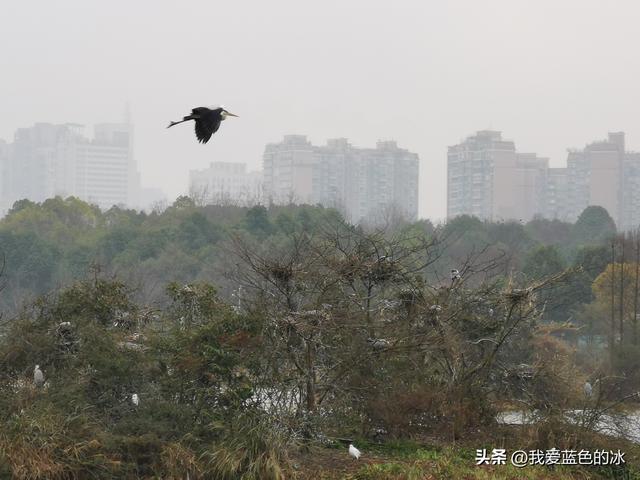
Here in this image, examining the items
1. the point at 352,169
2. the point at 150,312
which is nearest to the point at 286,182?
the point at 352,169

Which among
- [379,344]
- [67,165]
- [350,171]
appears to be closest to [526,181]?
[350,171]

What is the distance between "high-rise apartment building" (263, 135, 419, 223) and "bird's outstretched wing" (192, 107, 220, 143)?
96551mm

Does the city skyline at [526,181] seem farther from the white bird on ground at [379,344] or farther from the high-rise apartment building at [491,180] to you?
the white bird on ground at [379,344]

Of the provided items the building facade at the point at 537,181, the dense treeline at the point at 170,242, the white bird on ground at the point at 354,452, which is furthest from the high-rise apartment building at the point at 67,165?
the white bird on ground at the point at 354,452

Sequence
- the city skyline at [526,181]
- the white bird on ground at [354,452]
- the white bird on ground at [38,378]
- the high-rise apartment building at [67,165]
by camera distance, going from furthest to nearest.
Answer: the high-rise apartment building at [67,165], the city skyline at [526,181], the white bird on ground at [38,378], the white bird on ground at [354,452]

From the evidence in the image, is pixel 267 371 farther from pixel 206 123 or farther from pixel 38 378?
pixel 206 123

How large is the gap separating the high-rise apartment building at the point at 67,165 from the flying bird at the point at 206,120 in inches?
5137

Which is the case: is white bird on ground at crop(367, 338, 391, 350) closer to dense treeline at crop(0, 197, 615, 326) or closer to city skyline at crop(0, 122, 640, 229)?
dense treeline at crop(0, 197, 615, 326)

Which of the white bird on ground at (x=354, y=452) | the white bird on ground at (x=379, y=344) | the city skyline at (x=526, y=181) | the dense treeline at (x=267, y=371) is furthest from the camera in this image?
the city skyline at (x=526, y=181)

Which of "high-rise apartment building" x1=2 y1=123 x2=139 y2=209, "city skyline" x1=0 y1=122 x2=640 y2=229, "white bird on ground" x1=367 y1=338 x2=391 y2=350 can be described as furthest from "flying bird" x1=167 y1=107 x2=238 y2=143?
"high-rise apartment building" x1=2 y1=123 x2=139 y2=209

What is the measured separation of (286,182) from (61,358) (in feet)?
320

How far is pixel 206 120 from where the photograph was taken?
9008 millimetres

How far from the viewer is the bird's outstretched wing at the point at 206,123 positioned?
898 cm

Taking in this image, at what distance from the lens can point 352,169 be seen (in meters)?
109
